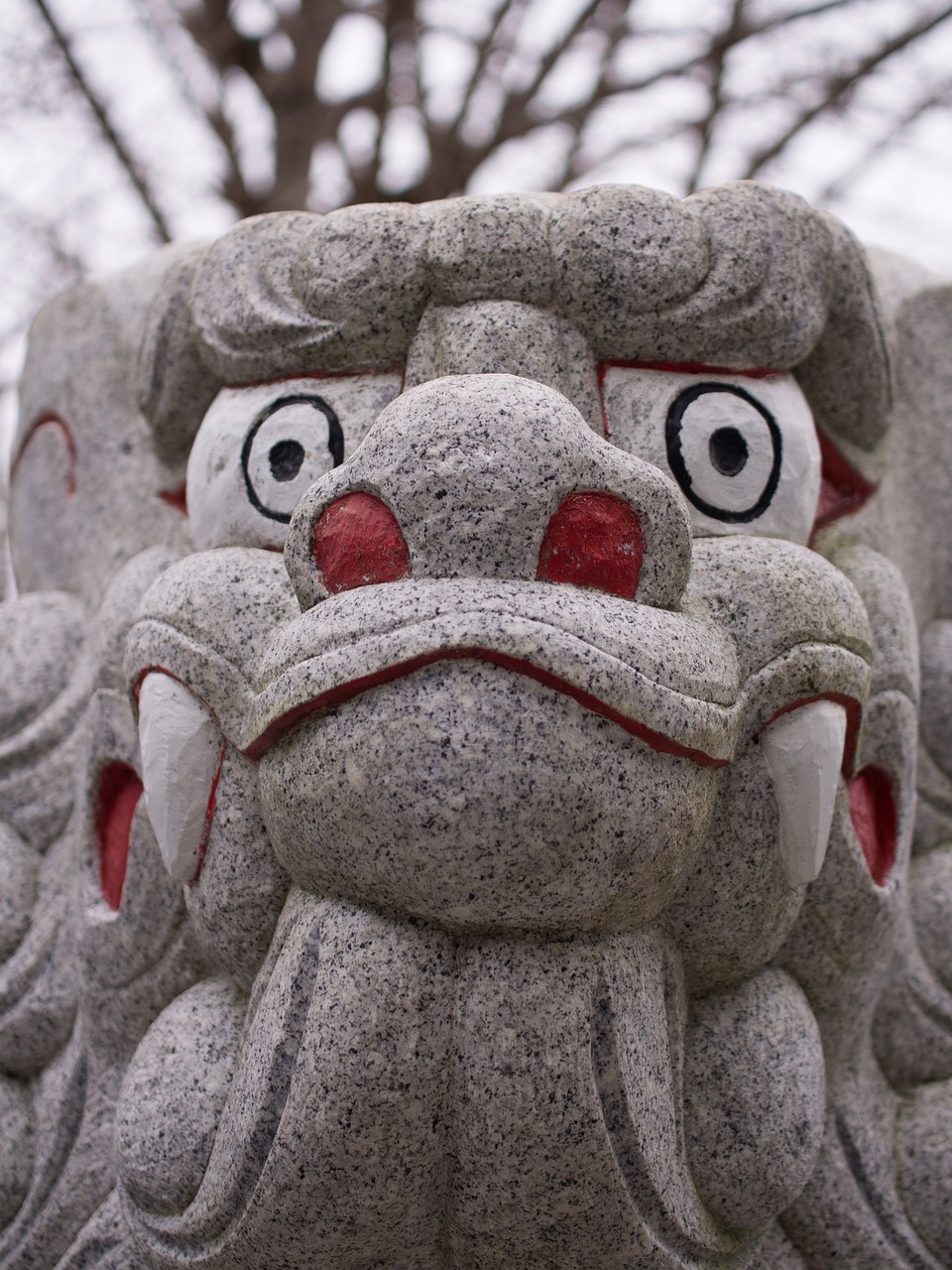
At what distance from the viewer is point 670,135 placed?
4.90 m

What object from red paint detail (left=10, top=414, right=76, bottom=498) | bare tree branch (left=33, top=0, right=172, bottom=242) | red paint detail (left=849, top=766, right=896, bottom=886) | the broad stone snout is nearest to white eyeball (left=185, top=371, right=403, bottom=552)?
the broad stone snout

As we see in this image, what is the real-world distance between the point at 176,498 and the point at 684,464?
913mm

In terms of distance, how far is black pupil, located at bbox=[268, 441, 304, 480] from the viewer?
1567 millimetres

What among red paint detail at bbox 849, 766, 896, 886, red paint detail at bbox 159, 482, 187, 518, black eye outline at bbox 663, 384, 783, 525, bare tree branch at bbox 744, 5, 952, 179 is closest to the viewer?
black eye outline at bbox 663, 384, 783, 525

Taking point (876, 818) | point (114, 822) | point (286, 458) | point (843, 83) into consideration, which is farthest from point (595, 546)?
point (843, 83)

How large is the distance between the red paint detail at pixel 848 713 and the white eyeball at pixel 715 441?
0.84ft

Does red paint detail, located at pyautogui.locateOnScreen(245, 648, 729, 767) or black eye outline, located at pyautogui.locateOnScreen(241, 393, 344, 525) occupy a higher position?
black eye outline, located at pyautogui.locateOnScreen(241, 393, 344, 525)

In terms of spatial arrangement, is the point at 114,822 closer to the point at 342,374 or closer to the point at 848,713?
the point at 342,374

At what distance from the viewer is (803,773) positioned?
1.41 m

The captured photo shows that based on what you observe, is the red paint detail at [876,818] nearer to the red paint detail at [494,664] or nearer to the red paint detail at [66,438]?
the red paint detail at [494,664]

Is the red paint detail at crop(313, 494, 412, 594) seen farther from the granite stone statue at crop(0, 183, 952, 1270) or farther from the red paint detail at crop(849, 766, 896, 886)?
the red paint detail at crop(849, 766, 896, 886)

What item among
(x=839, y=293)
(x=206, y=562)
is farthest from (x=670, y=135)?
(x=206, y=562)

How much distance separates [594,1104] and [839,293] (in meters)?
1.14

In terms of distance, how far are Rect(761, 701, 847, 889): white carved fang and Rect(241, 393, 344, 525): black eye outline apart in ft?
2.20
